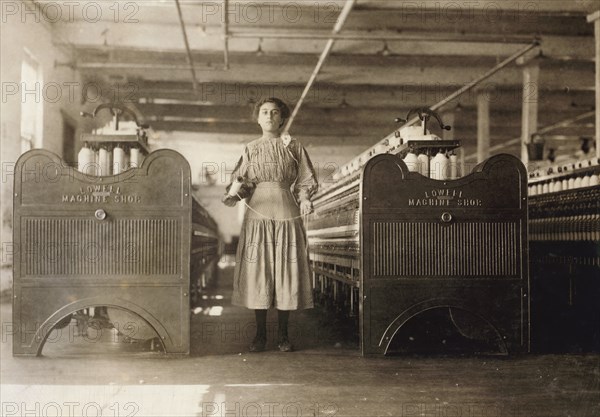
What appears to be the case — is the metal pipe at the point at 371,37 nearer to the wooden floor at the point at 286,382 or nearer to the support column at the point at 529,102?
the support column at the point at 529,102

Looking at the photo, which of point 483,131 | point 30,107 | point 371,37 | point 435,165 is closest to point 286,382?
point 435,165

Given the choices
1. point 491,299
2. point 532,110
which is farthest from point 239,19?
point 491,299

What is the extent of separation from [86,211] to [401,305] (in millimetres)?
2102

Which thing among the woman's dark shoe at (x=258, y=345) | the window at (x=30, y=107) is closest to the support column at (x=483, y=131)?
the window at (x=30, y=107)

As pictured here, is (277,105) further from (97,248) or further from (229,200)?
(97,248)

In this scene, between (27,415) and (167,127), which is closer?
(27,415)

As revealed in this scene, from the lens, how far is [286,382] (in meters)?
3.31

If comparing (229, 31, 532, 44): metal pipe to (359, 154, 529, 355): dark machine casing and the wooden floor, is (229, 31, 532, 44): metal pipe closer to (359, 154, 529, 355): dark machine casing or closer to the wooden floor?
(359, 154, 529, 355): dark machine casing

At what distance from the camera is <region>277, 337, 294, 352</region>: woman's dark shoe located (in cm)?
423

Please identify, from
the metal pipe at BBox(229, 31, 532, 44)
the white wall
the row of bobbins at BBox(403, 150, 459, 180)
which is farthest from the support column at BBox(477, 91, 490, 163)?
the row of bobbins at BBox(403, 150, 459, 180)

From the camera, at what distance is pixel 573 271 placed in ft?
18.9

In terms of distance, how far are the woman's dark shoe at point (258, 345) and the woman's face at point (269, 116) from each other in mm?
1475

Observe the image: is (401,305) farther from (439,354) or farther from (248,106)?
(248,106)

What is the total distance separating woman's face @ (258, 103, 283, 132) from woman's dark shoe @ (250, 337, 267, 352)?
4.84 feet
